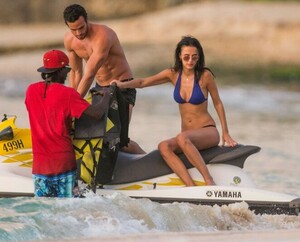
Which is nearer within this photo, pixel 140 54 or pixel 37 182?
pixel 37 182

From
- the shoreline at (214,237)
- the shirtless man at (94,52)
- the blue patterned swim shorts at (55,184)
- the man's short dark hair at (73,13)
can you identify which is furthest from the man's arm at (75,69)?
the shoreline at (214,237)

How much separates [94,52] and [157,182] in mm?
1028

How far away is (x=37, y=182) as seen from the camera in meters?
7.82

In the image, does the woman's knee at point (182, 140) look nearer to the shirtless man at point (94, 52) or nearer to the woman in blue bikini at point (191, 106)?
the woman in blue bikini at point (191, 106)

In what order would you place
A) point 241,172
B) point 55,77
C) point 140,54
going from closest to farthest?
point 55,77
point 241,172
point 140,54

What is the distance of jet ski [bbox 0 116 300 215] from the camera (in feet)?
26.4

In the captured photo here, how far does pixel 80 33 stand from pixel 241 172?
145 cm

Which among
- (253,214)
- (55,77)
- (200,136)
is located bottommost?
(253,214)

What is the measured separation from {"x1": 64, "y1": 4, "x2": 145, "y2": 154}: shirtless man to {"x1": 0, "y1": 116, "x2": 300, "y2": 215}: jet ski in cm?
45

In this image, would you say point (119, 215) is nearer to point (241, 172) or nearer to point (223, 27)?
point (241, 172)

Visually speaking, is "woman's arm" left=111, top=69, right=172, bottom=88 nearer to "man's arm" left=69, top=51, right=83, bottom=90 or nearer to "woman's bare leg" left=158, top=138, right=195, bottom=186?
"woman's bare leg" left=158, top=138, right=195, bottom=186

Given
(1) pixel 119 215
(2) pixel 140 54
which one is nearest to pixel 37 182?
(1) pixel 119 215

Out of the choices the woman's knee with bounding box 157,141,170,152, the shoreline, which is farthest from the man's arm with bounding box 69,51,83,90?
the shoreline

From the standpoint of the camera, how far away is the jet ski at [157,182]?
316 inches
